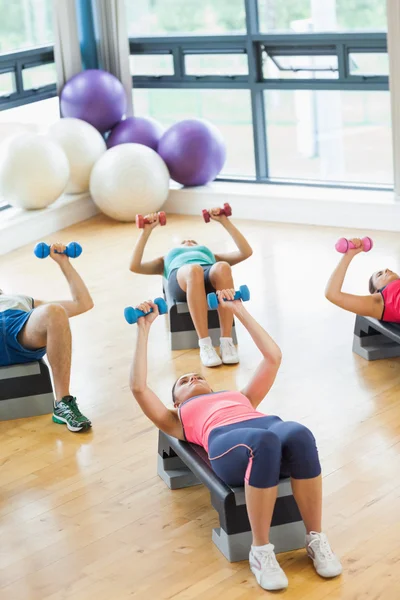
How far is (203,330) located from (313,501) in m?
1.73

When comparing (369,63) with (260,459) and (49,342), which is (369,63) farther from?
(260,459)

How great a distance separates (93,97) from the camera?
21.4 feet

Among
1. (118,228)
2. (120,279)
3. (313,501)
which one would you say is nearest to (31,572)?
(313,501)

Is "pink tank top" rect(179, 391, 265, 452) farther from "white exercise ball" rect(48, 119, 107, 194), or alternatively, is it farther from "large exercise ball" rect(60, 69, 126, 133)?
"large exercise ball" rect(60, 69, 126, 133)

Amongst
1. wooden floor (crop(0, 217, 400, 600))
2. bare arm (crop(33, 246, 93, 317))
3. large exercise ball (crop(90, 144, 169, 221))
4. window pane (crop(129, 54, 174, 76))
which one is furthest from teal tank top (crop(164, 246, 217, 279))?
window pane (crop(129, 54, 174, 76))

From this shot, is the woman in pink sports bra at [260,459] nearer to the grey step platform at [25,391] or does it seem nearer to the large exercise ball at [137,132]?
the grey step platform at [25,391]

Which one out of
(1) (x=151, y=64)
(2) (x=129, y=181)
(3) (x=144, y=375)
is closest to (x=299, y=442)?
(3) (x=144, y=375)

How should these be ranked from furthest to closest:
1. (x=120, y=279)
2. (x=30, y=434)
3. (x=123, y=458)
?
(x=120, y=279), (x=30, y=434), (x=123, y=458)

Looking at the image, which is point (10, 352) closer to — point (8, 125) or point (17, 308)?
point (17, 308)

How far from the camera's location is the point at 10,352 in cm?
359

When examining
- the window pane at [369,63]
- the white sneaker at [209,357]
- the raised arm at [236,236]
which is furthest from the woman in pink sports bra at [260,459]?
the window pane at [369,63]

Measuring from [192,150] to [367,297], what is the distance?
284 cm

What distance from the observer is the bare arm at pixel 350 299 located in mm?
3770

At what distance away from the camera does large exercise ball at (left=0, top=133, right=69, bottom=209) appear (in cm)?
601
